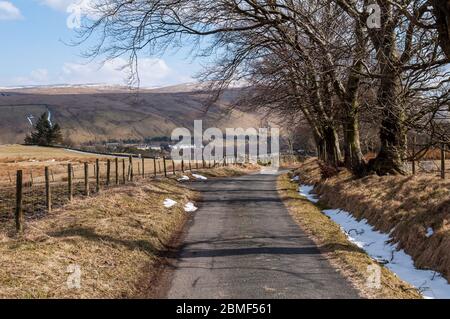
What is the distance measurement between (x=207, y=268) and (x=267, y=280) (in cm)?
147

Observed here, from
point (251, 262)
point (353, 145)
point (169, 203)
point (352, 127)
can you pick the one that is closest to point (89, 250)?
point (251, 262)

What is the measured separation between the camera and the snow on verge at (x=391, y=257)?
8.76 m

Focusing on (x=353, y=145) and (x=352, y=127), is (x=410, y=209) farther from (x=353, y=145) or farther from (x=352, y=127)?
(x=352, y=127)

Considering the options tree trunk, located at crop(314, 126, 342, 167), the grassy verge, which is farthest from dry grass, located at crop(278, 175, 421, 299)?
tree trunk, located at crop(314, 126, 342, 167)

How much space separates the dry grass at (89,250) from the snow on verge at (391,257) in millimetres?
4493

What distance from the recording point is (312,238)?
512 inches

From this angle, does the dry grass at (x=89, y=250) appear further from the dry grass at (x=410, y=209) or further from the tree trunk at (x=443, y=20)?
the tree trunk at (x=443, y=20)

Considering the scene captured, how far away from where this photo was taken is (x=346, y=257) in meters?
10.5

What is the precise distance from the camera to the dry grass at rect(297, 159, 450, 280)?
10.1 meters

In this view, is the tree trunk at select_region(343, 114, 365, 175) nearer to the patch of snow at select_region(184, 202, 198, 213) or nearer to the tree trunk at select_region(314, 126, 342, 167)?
the tree trunk at select_region(314, 126, 342, 167)

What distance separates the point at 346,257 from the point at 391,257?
1300mm

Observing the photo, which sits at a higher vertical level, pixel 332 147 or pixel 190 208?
pixel 332 147

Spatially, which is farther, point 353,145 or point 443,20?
point 353,145
